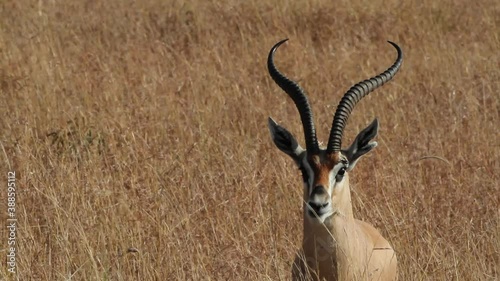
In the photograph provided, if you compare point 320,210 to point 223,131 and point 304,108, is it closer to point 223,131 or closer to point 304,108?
point 304,108

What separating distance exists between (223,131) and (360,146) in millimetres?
3559

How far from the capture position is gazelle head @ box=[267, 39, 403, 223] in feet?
17.4

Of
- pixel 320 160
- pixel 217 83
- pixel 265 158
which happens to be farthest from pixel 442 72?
pixel 320 160

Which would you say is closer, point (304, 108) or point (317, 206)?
point (317, 206)

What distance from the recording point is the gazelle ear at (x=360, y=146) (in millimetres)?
5867

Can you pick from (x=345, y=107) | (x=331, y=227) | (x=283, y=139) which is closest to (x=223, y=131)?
(x=283, y=139)

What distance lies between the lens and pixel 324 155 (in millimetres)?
5594

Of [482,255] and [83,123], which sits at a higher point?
[83,123]

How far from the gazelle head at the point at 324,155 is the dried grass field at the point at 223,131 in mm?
732

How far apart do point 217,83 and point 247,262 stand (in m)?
4.85

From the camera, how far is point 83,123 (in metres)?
9.23

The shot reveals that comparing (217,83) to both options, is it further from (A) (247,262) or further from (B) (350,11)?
(A) (247,262)

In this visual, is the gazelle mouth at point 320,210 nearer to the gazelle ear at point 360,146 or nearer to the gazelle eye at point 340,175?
the gazelle eye at point 340,175

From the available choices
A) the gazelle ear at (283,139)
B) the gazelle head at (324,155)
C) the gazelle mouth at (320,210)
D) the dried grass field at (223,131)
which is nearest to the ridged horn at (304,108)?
the gazelle head at (324,155)
